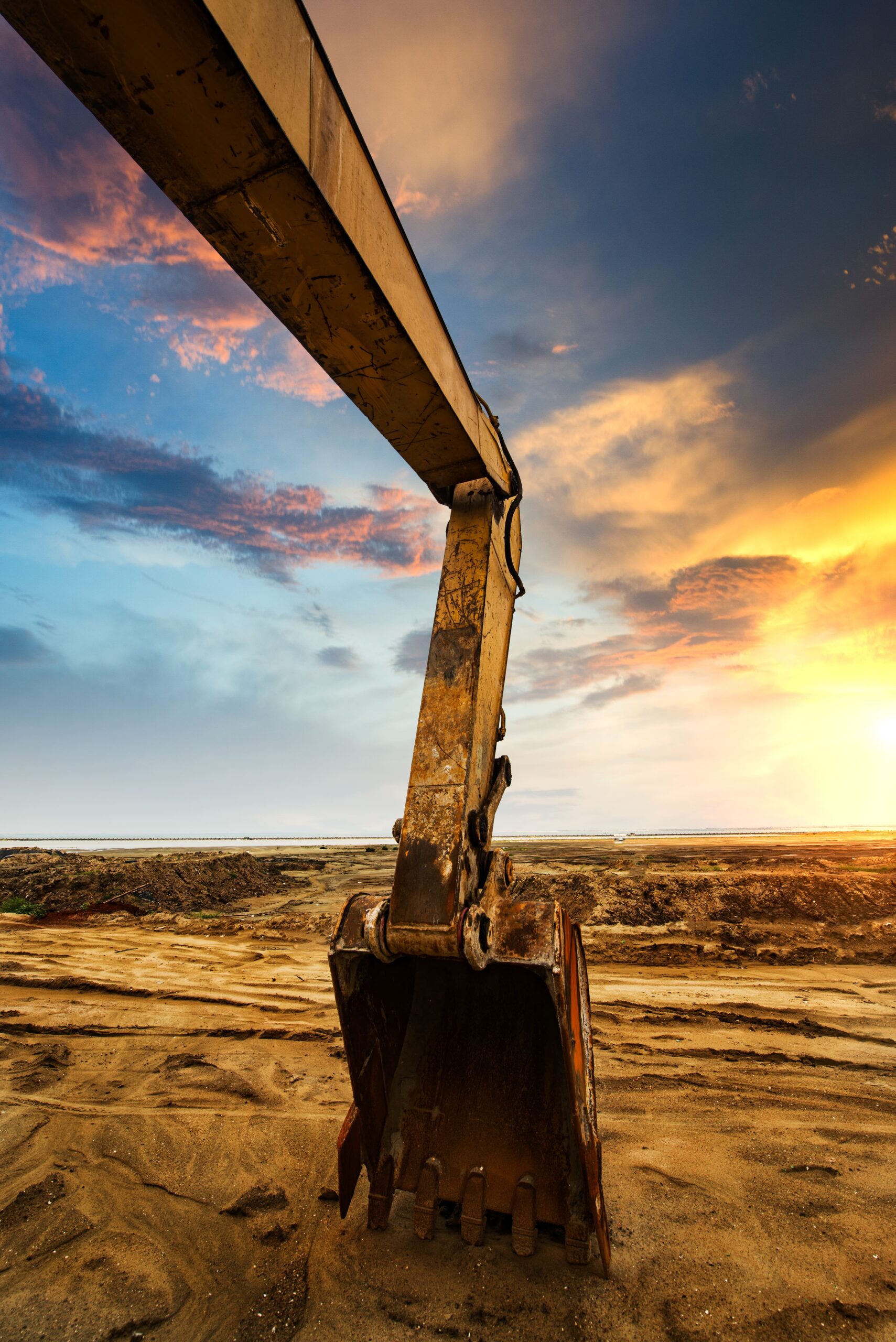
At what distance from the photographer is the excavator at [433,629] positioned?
4.49 ft

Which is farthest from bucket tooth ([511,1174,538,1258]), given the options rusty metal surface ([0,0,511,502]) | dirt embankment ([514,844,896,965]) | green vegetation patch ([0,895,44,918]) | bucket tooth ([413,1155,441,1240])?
green vegetation patch ([0,895,44,918])

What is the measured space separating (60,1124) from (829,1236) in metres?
4.00

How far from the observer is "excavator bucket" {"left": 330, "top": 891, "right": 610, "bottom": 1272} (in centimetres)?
214

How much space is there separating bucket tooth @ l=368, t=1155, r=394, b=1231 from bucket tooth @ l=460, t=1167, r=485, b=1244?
32 centimetres

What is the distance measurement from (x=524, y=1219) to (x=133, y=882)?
11.7 meters

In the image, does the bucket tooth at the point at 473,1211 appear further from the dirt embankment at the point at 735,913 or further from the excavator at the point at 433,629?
the dirt embankment at the point at 735,913

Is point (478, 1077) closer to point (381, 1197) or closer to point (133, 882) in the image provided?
point (381, 1197)

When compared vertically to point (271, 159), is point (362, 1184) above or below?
below

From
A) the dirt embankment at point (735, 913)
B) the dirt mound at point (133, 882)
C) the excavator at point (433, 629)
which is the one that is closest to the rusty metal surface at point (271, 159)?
the excavator at point (433, 629)

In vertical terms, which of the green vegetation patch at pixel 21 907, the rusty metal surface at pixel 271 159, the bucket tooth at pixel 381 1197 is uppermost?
the rusty metal surface at pixel 271 159

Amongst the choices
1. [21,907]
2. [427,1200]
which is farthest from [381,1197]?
[21,907]

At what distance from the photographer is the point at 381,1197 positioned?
2439 mm

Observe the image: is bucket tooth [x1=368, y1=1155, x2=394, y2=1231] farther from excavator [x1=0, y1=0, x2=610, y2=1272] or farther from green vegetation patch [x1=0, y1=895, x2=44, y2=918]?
green vegetation patch [x1=0, y1=895, x2=44, y2=918]

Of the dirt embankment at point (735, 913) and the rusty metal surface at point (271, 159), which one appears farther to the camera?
the dirt embankment at point (735, 913)
